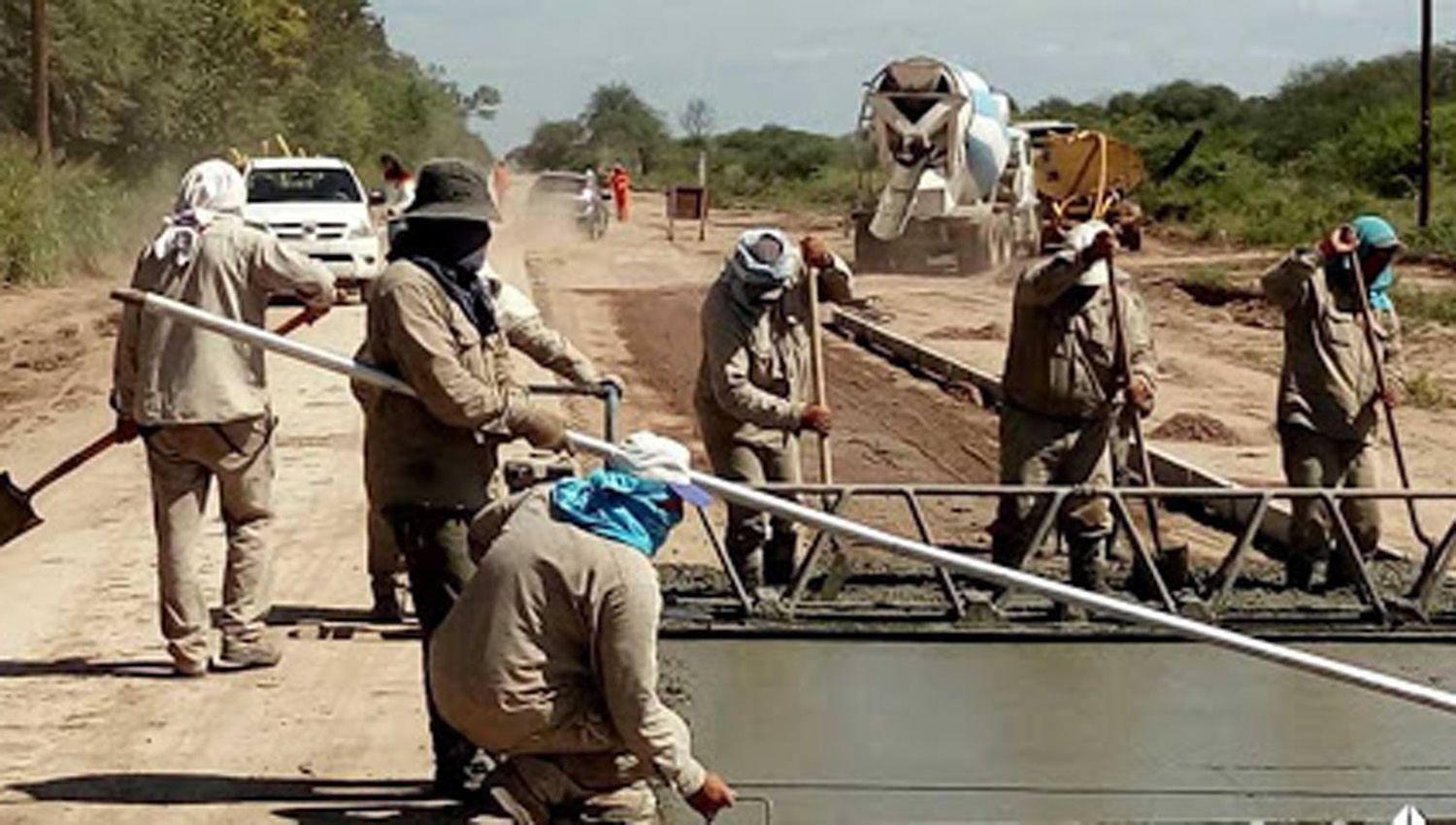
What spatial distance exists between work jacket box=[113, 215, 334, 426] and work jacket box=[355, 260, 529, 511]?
4.14 feet

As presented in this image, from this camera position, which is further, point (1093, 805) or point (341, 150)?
point (341, 150)

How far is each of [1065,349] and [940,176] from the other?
24413mm

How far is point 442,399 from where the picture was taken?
6.94m

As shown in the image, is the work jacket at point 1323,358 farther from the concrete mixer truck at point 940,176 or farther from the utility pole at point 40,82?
the utility pole at point 40,82

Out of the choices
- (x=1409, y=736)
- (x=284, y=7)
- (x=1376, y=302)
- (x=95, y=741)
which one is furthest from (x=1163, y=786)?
(x=284, y=7)

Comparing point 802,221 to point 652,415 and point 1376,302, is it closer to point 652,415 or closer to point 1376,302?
point 652,415

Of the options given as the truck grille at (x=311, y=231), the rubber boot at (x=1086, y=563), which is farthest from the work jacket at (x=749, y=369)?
the truck grille at (x=311, y=231)

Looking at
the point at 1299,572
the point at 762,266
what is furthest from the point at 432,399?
the point at 1299,572

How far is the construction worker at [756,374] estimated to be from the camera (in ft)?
32.0

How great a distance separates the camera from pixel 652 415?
18.9 m

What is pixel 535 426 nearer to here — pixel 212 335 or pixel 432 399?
pixel 432 399

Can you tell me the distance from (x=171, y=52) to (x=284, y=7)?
19.3 m

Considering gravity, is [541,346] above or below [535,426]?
above

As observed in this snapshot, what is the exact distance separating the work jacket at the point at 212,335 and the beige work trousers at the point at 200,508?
79 millimetres
